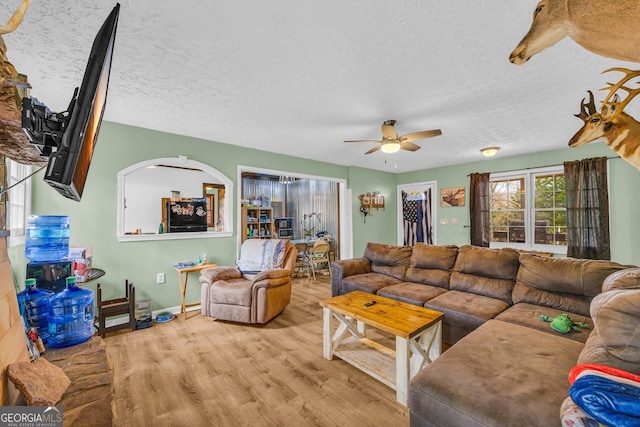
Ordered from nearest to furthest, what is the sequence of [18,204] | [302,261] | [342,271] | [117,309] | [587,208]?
[18,204] → [117,309] → [342,271] → [587,208] → [302,261]

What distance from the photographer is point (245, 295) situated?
121 inches

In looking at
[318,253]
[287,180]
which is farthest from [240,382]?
[287,180]

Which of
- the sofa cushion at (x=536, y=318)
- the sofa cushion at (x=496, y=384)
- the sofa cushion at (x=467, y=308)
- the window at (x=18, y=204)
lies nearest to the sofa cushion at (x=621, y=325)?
the sofa cushion at (x=496, y=384)

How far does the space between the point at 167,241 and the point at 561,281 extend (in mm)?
4466

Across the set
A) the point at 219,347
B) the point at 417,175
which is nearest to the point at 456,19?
the point at 219,347

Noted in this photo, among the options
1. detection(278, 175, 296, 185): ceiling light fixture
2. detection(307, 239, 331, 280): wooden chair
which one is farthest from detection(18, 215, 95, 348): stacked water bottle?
detection(278, 175, 296, 185): ceiling light fixture

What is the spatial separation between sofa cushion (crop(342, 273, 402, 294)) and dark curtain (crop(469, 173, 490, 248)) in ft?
9.12

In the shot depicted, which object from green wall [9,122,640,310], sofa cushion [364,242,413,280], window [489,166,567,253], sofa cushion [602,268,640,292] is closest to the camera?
sofa cushion [602,268,640,292]

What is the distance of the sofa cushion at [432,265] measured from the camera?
315 cm

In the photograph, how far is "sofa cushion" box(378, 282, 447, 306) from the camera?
8.98 ft

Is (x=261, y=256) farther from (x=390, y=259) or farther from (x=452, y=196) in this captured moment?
(x=452, y=196)

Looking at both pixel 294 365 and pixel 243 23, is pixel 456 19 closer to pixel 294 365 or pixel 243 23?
pixel 243 23

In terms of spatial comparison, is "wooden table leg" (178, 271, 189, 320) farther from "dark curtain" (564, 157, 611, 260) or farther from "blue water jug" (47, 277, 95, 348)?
"dark curtain" (564, 157, 611, 260)

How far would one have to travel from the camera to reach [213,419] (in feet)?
5.46
